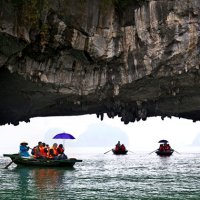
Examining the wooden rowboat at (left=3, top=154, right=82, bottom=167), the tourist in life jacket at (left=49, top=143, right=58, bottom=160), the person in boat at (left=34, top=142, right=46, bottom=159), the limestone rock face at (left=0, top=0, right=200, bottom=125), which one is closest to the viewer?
the limestone rock face at (left=0, top=0, right=200, bottom=125)

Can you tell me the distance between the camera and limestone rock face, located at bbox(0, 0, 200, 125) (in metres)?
20.7

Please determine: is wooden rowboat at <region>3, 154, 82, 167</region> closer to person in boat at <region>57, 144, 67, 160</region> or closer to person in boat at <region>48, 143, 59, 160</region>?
person in boat at <region>57, 144, 67, 160</region>

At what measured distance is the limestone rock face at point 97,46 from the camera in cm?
2070

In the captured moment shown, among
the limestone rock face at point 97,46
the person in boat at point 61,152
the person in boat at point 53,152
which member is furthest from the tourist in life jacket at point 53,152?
the limestone rock face at point 97,46

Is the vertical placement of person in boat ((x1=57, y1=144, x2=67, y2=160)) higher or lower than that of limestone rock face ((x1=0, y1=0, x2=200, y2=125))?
lower

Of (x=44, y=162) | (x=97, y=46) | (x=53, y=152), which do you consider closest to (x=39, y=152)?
(x=53, y=152)

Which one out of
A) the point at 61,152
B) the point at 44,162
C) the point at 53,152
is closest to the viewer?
the point at 44,162

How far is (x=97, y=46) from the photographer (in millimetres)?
22422

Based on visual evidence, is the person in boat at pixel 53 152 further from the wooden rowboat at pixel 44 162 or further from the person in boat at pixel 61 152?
the wooden rowboat at pixel 44 162

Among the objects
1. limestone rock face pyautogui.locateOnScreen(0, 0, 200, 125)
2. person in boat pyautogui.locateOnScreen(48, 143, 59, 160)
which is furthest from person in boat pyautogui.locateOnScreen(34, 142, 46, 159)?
limestone rock face pyautogui.locateOnScreen(0, 0, 200, 125)

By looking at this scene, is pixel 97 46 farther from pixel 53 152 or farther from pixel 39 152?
pixel 39 152

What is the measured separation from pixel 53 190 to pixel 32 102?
1486cm

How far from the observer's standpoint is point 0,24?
19.6m

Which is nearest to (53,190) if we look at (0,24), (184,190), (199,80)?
(184,190)
